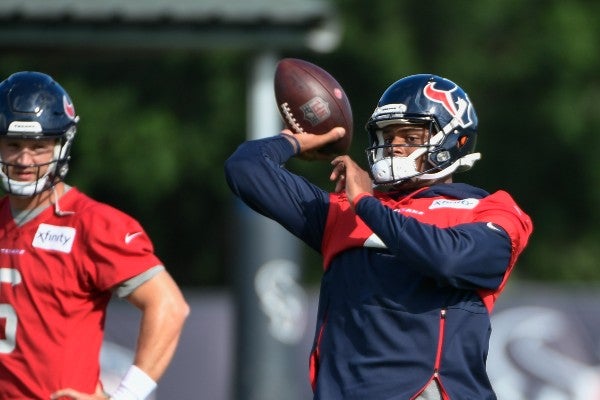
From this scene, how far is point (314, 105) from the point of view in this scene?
561 centimetres

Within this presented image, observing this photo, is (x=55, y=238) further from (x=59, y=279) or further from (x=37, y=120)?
(x=37, y=120)

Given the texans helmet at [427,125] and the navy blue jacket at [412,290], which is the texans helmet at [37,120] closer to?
the navy blue jacket at [412,290]

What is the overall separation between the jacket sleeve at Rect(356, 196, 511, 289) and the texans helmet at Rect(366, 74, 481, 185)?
260 millimetres

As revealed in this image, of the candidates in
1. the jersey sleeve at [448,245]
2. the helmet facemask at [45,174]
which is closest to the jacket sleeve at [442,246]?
the jersey sleeve at [448,245]

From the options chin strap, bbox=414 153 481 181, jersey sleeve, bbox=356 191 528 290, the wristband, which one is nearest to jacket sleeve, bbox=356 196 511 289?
jersey sleeve, bbox=356 191 528 290

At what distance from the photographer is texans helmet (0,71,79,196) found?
558 cm

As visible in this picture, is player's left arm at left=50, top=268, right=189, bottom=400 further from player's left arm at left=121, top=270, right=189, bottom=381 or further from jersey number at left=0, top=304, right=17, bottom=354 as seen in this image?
jersey number at left=0, top=304, right=17, bottom=354

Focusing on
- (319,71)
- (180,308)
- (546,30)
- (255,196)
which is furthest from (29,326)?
(546,30)

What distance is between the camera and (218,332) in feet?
39.7

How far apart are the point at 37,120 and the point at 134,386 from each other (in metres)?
1.05

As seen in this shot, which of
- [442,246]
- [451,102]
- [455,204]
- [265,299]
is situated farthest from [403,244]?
[265,299]

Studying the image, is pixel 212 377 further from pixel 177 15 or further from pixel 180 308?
pixel 180 308

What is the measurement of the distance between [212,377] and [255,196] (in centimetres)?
677

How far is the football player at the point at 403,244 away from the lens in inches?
198
